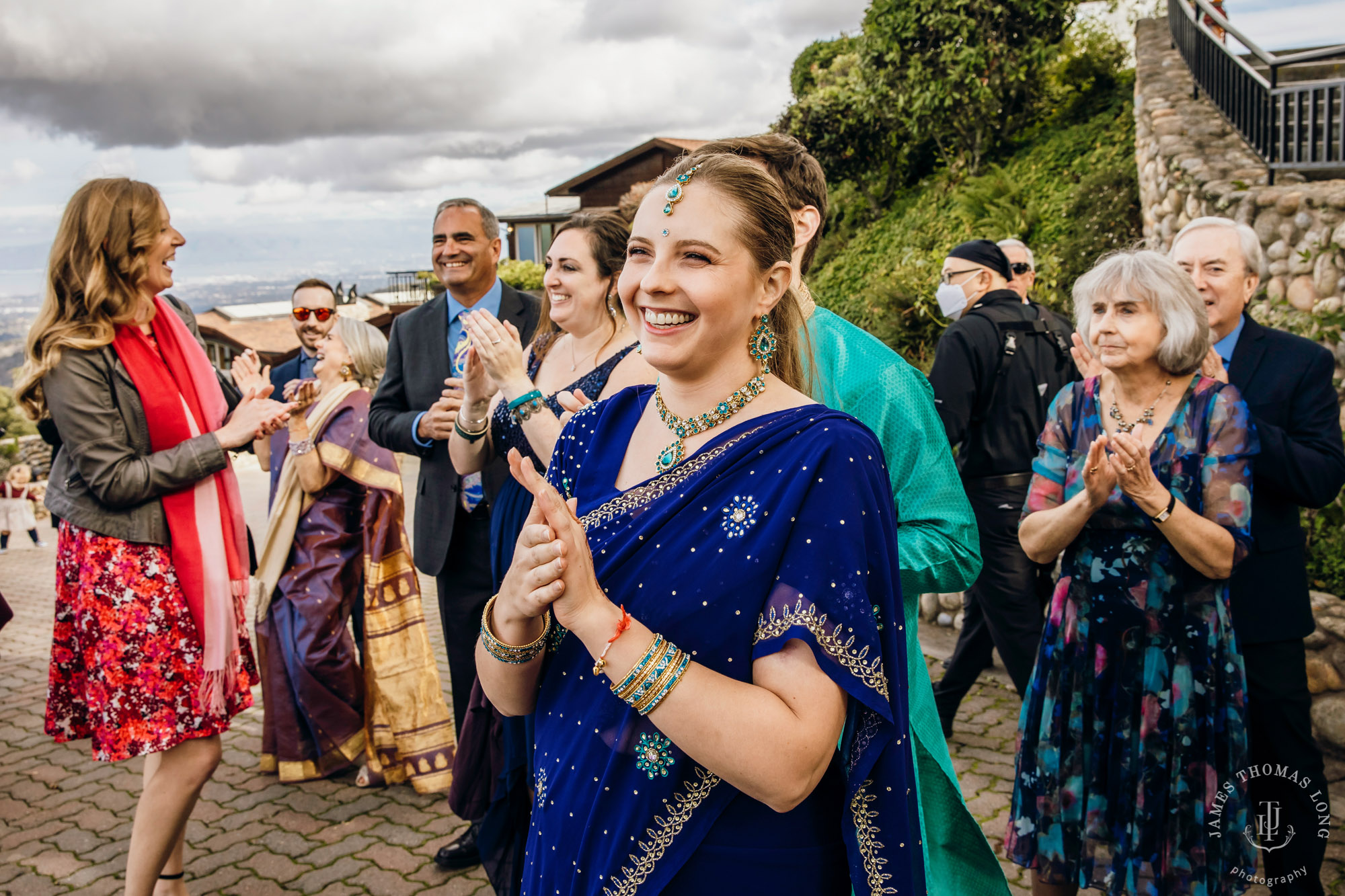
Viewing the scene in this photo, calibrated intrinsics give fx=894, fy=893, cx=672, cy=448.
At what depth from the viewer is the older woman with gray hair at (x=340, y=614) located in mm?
4270

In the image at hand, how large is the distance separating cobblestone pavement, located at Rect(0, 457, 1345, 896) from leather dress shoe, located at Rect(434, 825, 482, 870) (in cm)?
4

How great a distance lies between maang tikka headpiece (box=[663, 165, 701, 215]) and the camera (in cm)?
152

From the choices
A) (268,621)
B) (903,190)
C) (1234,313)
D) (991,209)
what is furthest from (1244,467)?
(903,190)

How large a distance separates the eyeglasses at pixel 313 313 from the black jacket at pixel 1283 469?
402cm

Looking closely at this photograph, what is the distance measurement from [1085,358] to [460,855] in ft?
10.2

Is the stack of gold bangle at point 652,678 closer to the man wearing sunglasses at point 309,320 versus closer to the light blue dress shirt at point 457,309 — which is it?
the light blue dress shirt at point 457,309

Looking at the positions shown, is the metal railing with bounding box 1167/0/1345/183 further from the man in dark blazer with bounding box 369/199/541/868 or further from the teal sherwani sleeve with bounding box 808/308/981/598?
the teal sherwani sleeve with bounding box 808/308/981/598

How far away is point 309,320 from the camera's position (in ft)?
14.9

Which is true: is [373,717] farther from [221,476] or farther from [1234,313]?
[1234,313]

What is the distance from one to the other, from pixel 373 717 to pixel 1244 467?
12.3 ft

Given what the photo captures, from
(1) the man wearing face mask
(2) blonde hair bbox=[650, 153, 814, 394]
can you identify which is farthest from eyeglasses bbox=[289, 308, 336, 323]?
(2) blonde hair bbox=[650, 153, 814, 394]

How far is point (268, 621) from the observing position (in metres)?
4.38

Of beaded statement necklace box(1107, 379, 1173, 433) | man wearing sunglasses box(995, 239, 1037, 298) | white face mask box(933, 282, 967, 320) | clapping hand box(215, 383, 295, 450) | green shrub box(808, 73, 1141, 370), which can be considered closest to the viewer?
beaded statement necklace box(1107, 379, 1173, 433)

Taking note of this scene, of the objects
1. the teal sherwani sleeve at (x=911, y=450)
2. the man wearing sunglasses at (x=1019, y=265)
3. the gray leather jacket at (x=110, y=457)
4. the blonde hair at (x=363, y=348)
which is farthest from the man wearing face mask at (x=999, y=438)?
the gray leather jacket at (x=110, y=457)
